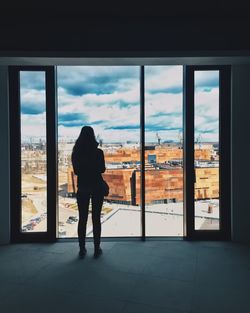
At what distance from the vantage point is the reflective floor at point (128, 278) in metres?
2.82

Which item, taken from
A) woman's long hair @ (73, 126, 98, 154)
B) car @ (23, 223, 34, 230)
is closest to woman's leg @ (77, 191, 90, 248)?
woman's long hair @ (73, 126, 98, 154)

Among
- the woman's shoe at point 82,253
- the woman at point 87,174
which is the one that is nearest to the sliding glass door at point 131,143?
the woman's shoe at point 82,253

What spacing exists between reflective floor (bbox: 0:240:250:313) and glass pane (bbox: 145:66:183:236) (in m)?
0.43

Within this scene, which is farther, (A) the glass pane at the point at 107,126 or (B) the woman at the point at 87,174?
(A) the glass pane at the point at 107,126

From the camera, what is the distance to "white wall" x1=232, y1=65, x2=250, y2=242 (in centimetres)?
465

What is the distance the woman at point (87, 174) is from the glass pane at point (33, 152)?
1019mm

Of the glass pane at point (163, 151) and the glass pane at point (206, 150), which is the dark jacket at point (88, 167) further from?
the glass pane at point (206, 150)

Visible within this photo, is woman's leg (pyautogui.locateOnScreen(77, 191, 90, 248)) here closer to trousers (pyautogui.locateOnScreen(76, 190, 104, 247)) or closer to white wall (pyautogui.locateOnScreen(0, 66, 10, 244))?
trousers (pyautogui.locateOnScreen(76, 190, 104, 247))

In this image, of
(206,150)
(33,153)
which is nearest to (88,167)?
(33,153)

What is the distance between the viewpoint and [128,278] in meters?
3.38
